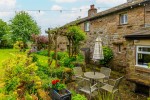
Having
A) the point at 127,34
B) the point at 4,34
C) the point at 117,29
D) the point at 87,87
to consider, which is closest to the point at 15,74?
the point at 87,87

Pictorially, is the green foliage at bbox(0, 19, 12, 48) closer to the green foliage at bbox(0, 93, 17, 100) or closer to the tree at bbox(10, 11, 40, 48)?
the tree at bbox(10, 11, 40, 48)

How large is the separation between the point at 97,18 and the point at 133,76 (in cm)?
918

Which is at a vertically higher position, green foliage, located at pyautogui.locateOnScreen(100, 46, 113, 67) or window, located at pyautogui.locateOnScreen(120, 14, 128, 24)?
window, located at pyautogui.locateOnScreen(120, 14, 128, 24)

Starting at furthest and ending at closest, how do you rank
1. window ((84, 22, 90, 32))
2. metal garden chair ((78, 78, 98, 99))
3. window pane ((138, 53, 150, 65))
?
1. window ((84, 22, 90, 32))
2. window pane ((138, 53, 150, 65))
3. metal garden chair ((78, 78, 98, 99))

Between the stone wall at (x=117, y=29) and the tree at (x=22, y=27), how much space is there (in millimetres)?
16549

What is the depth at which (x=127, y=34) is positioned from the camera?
14812 millimetres

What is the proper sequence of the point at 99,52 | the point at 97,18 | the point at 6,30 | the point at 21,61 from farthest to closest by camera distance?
the point at 6,30 → the point at 97,18 → the point at 99,52 → the point at 21,61

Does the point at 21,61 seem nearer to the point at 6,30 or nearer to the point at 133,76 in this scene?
the point at 133,76

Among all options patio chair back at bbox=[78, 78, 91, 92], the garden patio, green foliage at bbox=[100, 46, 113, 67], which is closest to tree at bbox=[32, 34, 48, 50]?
green foliage at bbox=[100, 46, 113, 67]

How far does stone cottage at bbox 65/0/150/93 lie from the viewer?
1098cm

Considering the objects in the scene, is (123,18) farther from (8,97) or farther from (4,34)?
(4,34)

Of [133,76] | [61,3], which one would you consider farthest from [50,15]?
[133,76]

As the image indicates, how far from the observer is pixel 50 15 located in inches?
810

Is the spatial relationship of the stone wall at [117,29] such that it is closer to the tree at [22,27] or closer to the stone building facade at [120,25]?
the stone building facade at [120,25]
